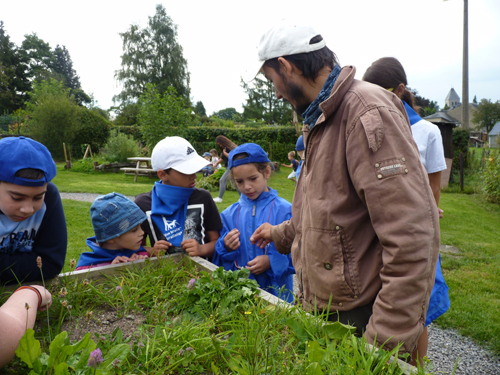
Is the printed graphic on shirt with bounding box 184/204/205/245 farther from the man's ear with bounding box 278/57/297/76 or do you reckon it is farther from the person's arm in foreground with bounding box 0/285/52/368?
the man's ear with bounding box 278/57/297/76

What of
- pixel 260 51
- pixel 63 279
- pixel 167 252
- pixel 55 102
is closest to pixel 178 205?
pixel 167 252

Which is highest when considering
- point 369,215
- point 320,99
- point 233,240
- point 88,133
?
point 88,133

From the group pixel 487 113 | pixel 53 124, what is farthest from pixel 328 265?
pixel 487 113

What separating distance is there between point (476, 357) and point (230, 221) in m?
2.47

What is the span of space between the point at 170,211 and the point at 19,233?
104 centimetres

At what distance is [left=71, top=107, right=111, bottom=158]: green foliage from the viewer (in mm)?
25484

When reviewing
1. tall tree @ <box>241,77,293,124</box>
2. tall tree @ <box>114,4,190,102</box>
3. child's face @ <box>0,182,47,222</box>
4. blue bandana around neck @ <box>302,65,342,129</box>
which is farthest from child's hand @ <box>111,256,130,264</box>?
tall tree @ <box>241,77,293,124</box>

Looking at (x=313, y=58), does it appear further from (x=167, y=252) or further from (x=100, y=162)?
(x=100, y=162)

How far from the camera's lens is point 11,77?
44.8 meters

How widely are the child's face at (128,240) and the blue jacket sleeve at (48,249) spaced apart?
0.51m

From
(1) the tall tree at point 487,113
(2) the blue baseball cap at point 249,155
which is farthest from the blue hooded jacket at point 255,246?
(1) the tall tree at point 487,113

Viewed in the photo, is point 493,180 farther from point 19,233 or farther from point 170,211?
point 19,233

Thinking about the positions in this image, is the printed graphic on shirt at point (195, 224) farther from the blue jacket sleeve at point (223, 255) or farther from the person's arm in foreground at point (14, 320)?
the person's arm in foreground at point (14, 320)

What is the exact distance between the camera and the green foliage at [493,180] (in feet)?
36.6
